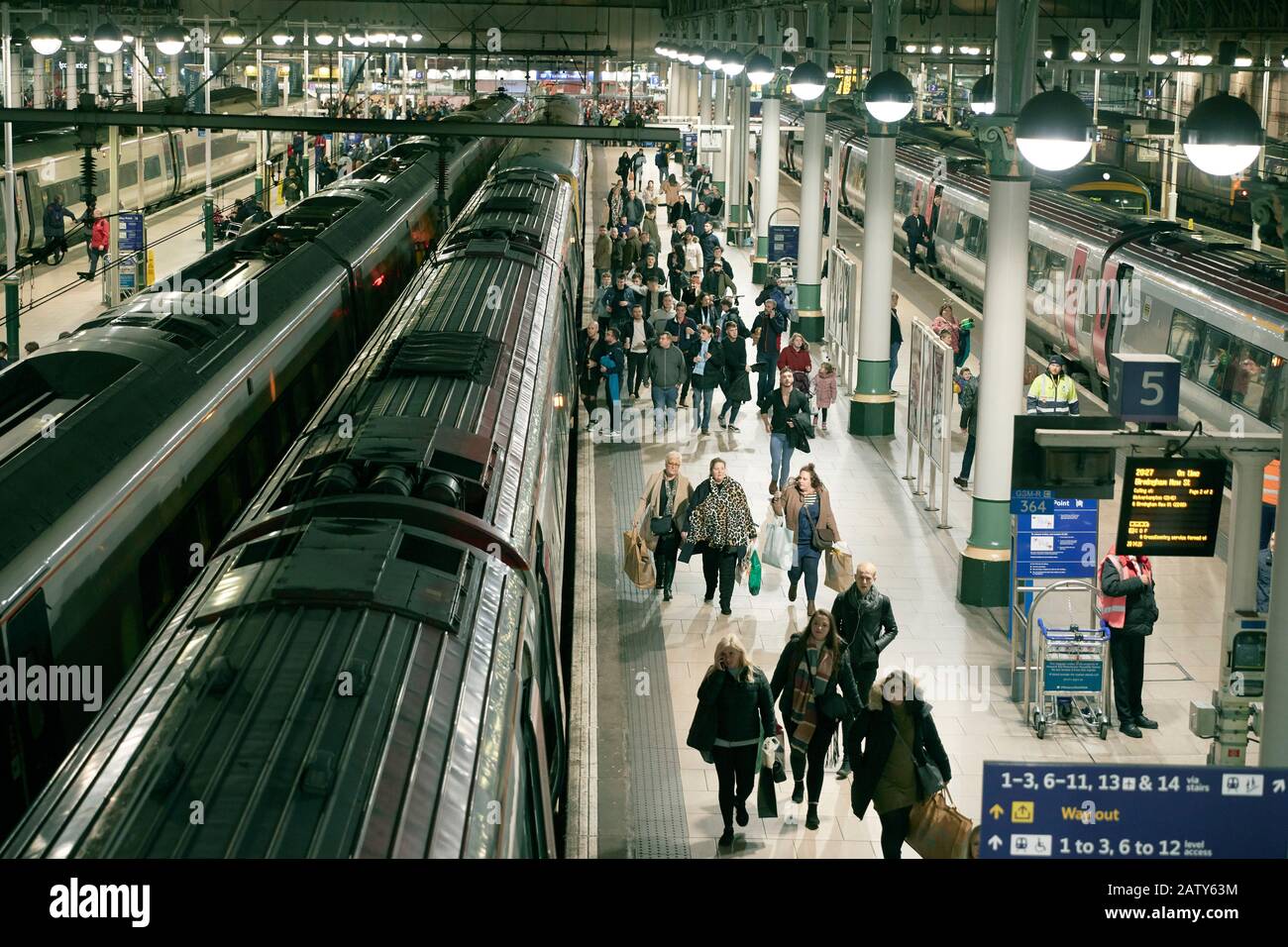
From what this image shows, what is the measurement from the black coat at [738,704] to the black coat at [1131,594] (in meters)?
3.26

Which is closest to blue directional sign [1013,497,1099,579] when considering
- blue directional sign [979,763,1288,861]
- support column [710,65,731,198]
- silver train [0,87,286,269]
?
blue directional sign [979,763,1288,861]

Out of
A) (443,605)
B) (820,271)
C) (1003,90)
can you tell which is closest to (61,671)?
(443,605)

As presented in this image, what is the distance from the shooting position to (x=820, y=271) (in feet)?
91.9

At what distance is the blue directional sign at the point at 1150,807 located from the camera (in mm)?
6812

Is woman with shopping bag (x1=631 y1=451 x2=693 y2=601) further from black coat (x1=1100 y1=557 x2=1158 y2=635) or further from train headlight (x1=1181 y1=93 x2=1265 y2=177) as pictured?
train headlight (x1=1181 y1=93 x2=1265 y2=177)

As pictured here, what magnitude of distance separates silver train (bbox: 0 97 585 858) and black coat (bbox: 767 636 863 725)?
5.07 feet

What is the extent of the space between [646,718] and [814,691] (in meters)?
2.06

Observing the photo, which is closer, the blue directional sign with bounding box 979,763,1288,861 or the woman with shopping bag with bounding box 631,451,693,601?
the blue directional sign with bounding box 979,763,1288,861

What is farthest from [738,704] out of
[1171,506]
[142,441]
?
[142,441]

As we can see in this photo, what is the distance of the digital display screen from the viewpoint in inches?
395

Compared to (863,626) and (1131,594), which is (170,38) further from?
(1131,594)

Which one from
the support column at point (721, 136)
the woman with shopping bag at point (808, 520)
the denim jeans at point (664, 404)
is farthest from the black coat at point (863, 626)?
the support column at point (721, 136)

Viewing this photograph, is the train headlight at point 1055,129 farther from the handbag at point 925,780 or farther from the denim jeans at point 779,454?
the denim jeans at point 779,454
